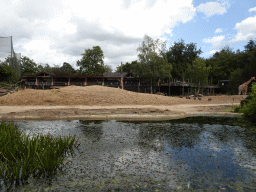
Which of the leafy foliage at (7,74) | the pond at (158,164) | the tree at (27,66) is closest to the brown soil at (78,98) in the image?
the leafy foliage at (7,74)

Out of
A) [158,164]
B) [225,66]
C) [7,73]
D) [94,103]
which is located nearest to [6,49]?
[7,73]

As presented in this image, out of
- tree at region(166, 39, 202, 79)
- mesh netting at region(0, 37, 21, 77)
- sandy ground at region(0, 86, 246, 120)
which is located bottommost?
sandy ground at region(0, 86, 246, 120)

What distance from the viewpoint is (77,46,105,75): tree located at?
63.3 metres

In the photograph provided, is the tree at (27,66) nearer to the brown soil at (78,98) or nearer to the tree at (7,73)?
the tree at (7,73)

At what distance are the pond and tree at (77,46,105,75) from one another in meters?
56.9

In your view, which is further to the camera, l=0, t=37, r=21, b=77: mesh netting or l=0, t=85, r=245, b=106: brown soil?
l=0, t=37, r=21, b=77: mesh netting

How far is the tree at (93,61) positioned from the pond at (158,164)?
56926 millimetres

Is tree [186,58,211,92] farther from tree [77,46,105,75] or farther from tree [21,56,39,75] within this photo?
tree [21,56,39,75]

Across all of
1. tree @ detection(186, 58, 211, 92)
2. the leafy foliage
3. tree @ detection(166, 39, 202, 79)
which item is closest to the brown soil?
the leafy foliage

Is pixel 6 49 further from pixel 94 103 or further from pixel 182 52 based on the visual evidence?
pixel 182 52

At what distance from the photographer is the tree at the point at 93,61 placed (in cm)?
6334

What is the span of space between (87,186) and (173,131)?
19.6ft

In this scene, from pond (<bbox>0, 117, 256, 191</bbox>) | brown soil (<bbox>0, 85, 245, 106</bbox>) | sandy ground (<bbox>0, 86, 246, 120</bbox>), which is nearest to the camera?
pond (<bbox>0, 117, 256, 191</bbox>)

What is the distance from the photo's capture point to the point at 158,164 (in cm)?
508
